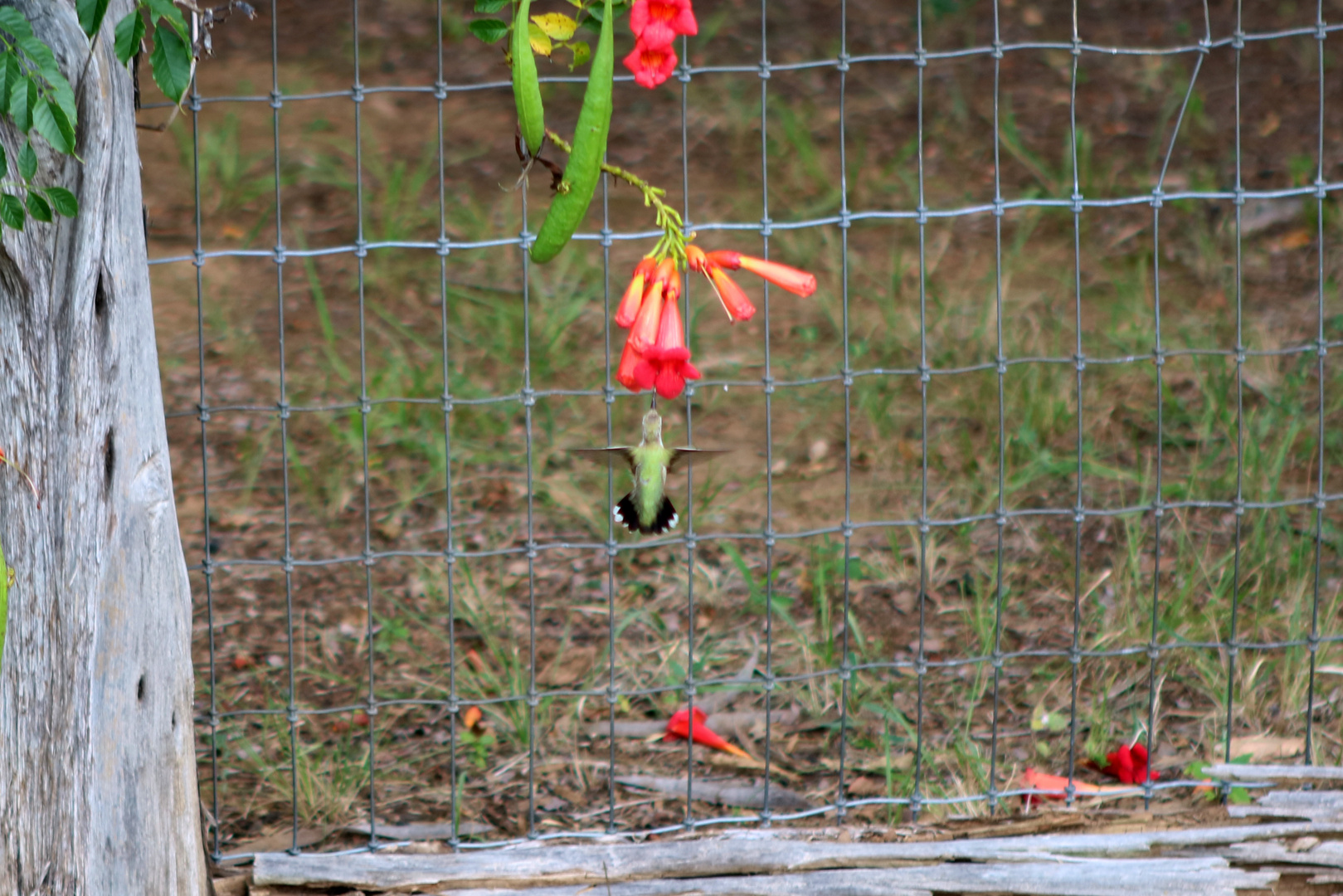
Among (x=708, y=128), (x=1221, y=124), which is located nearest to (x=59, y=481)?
(x=708, y=128)

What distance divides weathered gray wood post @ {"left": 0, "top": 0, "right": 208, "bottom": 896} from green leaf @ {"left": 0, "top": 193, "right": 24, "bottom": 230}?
128mm

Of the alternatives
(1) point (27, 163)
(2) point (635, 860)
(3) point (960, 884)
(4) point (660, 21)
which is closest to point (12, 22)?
(1) point (27, 163)

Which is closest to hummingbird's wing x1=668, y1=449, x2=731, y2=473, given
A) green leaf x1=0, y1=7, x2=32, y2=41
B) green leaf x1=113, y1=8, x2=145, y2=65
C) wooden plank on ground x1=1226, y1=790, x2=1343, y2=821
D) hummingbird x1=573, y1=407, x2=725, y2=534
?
hummingbird x1=573, y1=407, x2=725, y2=534

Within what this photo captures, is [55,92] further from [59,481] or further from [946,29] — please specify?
[946,29]

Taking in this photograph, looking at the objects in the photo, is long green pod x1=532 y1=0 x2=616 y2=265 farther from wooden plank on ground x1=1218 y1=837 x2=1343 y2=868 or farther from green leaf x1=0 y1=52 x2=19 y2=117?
wooden plank on ground x1=1218 y1=837 x2=1343 y2=868

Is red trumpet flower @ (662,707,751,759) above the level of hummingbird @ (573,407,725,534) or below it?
below

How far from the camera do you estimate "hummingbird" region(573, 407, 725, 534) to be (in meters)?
1.89

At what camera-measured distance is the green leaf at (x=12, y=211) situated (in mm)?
1735

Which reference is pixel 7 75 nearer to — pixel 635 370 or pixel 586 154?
pixel 586 154

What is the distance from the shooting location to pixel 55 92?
5.61 ft

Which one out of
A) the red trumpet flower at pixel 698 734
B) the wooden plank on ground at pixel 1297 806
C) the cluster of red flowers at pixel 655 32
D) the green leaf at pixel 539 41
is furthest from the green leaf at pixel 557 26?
the wooden plank on ground at pixel 1297 806

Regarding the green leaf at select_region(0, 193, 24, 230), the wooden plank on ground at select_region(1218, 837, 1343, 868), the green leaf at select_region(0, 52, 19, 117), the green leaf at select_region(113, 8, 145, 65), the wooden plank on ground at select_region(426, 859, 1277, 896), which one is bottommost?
the wooden plank on ground at select_region(426, 859, 1277, 896)

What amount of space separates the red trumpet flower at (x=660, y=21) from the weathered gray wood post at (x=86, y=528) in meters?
0.81

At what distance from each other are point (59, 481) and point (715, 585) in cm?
172
